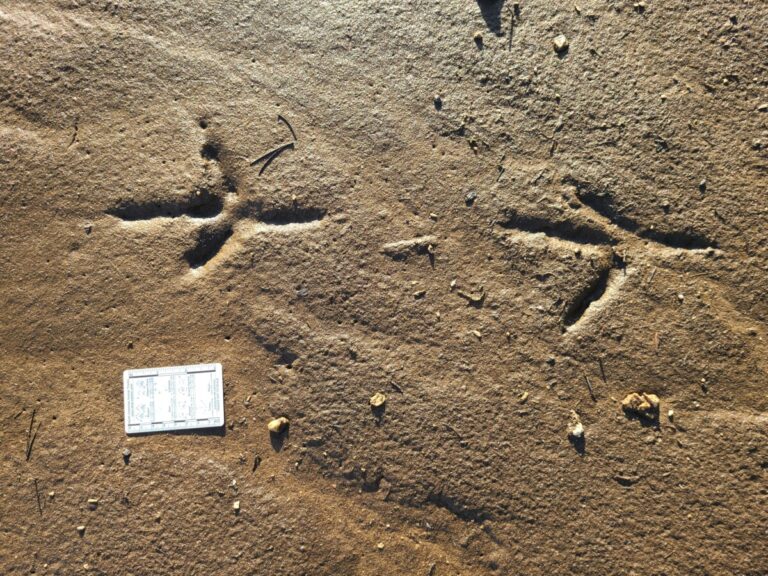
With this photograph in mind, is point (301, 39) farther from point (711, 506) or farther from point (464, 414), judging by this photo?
point (711, 506)

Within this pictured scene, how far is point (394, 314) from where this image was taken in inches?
75.5

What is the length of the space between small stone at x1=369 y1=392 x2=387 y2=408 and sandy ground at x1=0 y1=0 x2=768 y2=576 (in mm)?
50

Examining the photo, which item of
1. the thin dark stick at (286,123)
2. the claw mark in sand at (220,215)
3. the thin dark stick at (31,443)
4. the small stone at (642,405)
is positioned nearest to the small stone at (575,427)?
the small stone at (642,405)

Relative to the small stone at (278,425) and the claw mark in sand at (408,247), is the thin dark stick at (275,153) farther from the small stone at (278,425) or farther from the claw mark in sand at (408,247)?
the small stone at (278,425)

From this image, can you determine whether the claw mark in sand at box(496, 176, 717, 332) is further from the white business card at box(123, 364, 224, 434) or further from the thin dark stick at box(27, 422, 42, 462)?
the thin dark stick at box(27, 422, 42, 462)

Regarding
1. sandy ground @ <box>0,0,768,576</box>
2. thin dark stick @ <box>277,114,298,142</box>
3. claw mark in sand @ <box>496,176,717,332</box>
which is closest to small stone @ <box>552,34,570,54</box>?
sandy ground @ <box>0,0,768,576</box>

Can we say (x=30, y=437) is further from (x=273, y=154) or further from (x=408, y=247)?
(x=408, y=247)

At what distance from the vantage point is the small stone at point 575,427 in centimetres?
185

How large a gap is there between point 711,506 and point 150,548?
1.83 metres

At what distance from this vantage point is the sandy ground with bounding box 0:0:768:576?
6.06 ft

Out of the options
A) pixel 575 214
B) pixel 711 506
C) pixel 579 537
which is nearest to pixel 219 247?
pixel 575 214

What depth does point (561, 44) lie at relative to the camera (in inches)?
76.2

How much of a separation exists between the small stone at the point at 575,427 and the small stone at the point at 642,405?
0.49ft

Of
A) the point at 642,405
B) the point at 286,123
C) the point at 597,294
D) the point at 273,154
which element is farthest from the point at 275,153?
the point at 642,405
